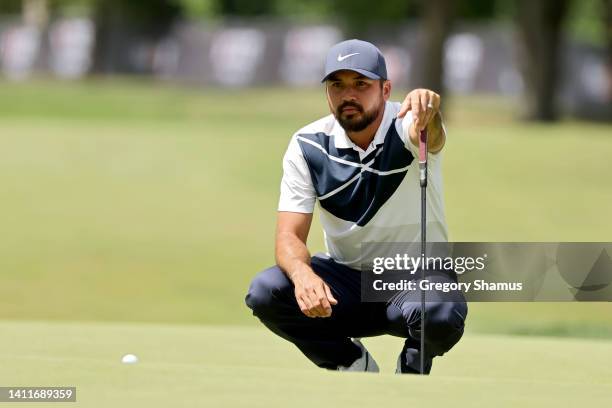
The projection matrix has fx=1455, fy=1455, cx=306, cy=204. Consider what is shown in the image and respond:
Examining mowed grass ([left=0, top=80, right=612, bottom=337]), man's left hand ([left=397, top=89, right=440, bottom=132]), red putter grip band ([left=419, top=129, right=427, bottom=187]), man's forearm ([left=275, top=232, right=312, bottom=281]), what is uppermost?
man's left hand ([left=397, top=89, right=440, bottom=132])

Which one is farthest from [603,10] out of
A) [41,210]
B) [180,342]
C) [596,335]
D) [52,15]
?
[52,15]

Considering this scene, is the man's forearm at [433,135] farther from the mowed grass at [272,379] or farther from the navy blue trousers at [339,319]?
the mowed grass at [272,379]

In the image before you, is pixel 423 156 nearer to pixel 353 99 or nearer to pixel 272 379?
pixel 353 99

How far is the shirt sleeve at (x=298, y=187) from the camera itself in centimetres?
617

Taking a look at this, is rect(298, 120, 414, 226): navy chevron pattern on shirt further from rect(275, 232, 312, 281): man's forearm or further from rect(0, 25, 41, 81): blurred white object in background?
rect(0, 25, 41, 81): blurred white object in background

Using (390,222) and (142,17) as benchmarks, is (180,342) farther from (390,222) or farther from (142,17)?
(142,17)

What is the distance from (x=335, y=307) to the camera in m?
6.32

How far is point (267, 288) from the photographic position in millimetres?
6195

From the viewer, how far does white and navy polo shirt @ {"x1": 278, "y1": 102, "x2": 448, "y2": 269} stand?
240 inches

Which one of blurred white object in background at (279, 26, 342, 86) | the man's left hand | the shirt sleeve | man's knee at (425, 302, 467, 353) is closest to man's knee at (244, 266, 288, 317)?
the shirt sleeve

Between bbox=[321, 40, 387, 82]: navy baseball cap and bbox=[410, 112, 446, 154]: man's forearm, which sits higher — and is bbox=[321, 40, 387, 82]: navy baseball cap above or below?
above

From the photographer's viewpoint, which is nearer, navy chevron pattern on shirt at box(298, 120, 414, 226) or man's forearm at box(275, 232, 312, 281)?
man's forearm at box(275, 232, 312, 281)

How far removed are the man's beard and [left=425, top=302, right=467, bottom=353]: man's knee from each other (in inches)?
31.0

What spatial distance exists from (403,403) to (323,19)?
155ft
